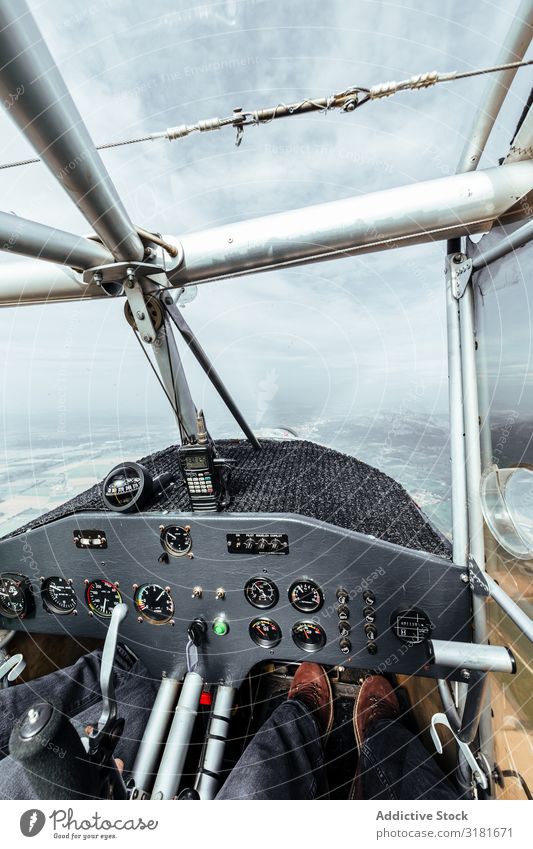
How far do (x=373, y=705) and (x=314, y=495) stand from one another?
100 centimetres

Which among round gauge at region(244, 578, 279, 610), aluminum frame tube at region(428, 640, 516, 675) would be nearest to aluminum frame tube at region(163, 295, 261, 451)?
round gauge at region(244, 578, 279, 610)

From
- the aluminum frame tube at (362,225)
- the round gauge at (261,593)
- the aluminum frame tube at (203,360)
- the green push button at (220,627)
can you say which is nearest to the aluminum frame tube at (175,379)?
the aluminum frame tube at (203,360)

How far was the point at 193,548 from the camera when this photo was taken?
1.32 meters

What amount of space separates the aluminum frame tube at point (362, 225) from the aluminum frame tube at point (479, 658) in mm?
1130

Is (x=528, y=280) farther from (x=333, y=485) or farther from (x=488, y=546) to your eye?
(x=333, y=485)

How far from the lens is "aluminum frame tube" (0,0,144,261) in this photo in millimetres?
390

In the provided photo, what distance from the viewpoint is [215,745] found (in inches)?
48.9

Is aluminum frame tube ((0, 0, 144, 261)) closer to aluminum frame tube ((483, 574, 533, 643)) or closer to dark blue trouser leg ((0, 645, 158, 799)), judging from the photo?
aluminum frame tube ((483, 574, 533, 643))

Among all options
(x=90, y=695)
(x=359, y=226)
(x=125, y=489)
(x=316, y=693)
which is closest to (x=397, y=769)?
(x=316, y=693)

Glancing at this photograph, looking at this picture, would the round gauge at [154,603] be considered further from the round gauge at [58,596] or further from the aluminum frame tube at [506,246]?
the aluminum frame tube at [506,246]

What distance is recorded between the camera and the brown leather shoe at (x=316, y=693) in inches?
60.3

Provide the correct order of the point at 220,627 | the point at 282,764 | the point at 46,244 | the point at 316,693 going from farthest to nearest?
the point at 316,693 < the point at 220,627 < the point at 282,764 < the point at 46,244

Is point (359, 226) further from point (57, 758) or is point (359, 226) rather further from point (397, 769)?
point (397, 769)
